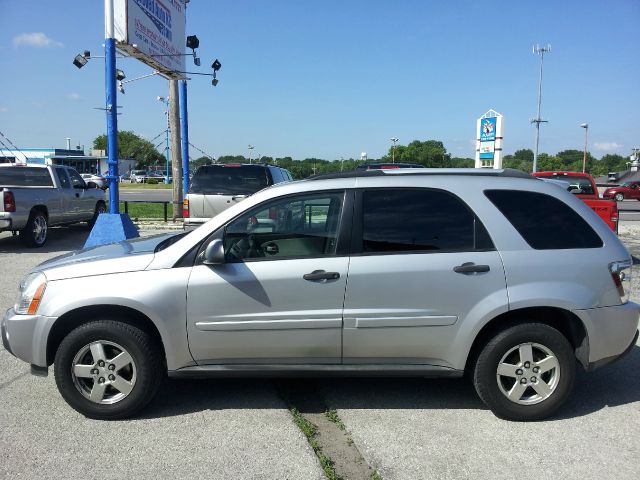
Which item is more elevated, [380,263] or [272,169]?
[272,169]

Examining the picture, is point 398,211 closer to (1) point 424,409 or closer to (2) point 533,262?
(2) point 533,262

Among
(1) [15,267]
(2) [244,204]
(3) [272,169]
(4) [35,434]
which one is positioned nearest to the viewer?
(4) [35,434]

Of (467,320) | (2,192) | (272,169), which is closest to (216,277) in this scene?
A: (467,320)

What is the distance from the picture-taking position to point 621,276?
3830 millimetres

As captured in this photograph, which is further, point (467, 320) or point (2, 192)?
point (2, 192)

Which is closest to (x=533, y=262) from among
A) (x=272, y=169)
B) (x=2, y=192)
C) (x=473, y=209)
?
(x=473, y=209)

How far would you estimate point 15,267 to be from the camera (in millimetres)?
9398

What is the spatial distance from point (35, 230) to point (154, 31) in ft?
18.8

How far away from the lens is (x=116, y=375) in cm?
373

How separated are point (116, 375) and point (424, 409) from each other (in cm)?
228

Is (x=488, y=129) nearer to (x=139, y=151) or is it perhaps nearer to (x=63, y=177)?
(x=63, y=177)

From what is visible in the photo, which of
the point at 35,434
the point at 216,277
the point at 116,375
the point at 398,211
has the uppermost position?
the point at 398,211

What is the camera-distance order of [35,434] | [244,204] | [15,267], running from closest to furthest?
[35,434]
[244,204]
[15,267]

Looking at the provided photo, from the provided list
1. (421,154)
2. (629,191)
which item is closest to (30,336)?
(629,191)
